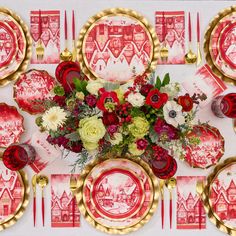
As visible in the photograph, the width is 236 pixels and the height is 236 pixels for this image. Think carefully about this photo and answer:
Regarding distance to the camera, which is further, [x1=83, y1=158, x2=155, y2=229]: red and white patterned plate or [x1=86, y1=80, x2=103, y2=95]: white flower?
[x1=83, y1=158, x2=155, y2=229]: red and white patterned plate

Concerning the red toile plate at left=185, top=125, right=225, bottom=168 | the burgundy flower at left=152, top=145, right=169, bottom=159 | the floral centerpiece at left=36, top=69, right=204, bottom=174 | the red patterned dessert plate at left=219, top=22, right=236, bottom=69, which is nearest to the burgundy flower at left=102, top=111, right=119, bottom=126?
the floral centerpiece at left=36, top=69, right=204, bottom=174

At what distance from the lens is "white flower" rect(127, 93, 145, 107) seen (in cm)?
166

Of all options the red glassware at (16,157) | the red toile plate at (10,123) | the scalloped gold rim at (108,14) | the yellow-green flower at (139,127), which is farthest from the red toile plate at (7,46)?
the yellow-green flower at (139,127)

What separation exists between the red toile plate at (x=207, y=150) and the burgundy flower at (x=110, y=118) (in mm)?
545

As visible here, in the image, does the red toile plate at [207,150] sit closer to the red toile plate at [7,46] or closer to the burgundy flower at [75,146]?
the burgundy flower at [75,146]

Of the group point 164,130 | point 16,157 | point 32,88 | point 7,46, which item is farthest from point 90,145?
point 7,46

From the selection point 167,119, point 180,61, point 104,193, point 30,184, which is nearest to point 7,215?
point 30,184

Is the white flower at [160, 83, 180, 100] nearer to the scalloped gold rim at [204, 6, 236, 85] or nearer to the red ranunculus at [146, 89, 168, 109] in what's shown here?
the red ranunculus at [146, 89, 168, 109]

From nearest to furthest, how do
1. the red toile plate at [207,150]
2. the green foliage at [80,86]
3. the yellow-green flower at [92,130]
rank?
the yellow-green flower at [92,130] < the green foliage at [80,86] < the red toile plate at [207,150]

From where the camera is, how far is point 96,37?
210 centimetres

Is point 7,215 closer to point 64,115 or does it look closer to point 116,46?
point 64,115

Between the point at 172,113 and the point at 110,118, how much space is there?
0.85 feet

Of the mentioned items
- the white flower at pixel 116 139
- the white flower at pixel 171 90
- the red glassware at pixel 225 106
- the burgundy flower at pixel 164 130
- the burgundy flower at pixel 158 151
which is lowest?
the burgundy flower at pixel 158 151

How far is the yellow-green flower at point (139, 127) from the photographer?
1666 mm
